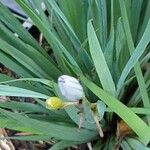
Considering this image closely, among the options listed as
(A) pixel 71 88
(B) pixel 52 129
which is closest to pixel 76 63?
(B) pixel 52 129

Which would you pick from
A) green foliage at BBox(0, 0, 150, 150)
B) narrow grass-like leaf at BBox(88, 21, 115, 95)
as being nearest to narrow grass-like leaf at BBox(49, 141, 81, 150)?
green foliage at BBox(0, 0, 150, 150)

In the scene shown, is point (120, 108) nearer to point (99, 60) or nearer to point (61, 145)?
point (99, 60)

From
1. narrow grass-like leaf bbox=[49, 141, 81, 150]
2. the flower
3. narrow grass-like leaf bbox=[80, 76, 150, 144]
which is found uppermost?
the flower

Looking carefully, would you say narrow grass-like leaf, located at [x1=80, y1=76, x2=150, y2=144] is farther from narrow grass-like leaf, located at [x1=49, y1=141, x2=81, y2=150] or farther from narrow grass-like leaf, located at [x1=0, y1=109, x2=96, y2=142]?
narrow grass-like leaf, located at [x1=49, y1=141, x2=81, y2=150]

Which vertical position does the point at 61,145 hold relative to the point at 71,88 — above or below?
below

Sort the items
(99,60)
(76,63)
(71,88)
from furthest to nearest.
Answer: (76,63), (99,60), (71,88)

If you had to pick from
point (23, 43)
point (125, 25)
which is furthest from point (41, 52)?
point (125, 25)

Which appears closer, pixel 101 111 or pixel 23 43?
pixel 101 111

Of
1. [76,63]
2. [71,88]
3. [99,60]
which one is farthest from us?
[76,63]

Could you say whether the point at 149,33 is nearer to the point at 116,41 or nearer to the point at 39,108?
the point at 116,41
